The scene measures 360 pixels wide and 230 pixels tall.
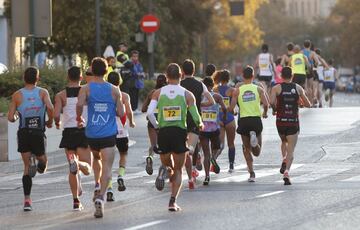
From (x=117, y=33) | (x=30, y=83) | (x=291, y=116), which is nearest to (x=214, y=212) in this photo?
(x=30, y=83)

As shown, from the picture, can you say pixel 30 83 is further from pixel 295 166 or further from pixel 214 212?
pixel 295 166

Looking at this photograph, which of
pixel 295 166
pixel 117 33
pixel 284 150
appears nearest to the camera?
pixel 284 150

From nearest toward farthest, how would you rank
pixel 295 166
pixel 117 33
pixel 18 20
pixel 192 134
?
pixel 192 134
pixel 295 166
pixel 18 20
pixel 117 33

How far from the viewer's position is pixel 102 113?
14.7 meters

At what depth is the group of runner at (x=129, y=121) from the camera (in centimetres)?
1473

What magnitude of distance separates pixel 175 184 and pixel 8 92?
11.2 metres

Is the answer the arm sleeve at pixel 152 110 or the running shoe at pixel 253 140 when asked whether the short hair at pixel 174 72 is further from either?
the running shoe at pixel 253 140

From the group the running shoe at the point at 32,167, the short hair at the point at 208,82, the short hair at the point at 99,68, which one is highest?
the short hair at the point at 99,68

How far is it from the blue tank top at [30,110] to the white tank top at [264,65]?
2192cm

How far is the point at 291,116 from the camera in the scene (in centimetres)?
1852

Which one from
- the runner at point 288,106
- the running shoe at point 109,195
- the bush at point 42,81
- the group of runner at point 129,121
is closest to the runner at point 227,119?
the group of runner at point 129,121

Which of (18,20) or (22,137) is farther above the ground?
(18,20)

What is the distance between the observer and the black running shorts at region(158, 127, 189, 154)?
15.1 m

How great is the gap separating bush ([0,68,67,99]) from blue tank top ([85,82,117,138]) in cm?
1084
